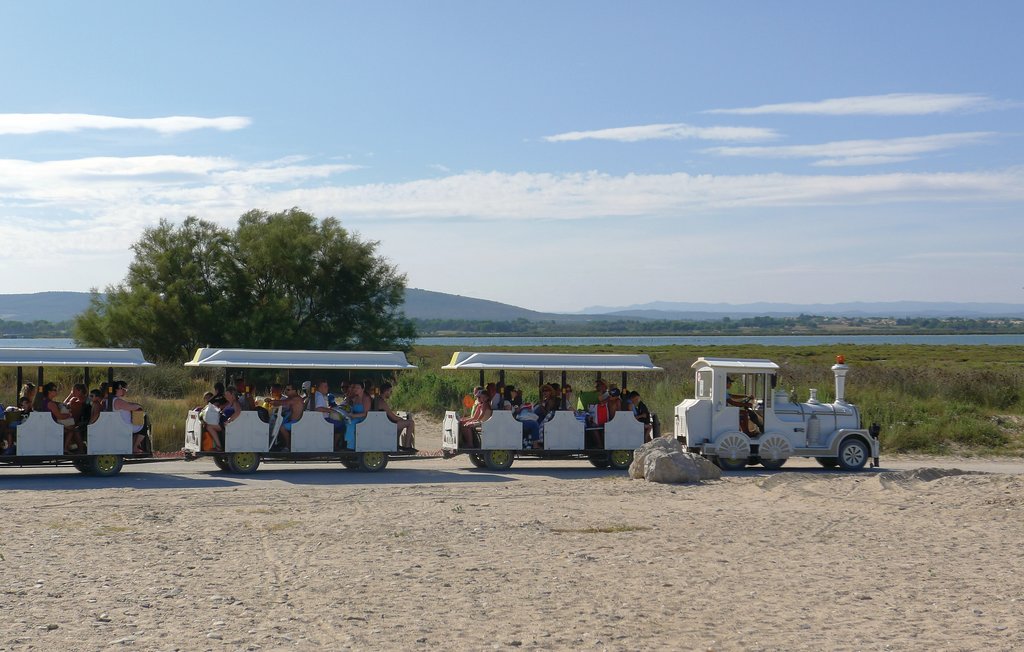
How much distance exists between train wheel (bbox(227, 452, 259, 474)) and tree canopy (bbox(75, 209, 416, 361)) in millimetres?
21411

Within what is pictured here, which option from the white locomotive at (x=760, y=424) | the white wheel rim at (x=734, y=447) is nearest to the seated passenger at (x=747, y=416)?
the white locomotive at (x=760, y=424)

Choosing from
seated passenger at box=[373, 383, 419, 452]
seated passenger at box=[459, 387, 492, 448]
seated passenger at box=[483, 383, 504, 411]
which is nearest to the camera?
seated passenger at box=[373, 383, 419, 452]

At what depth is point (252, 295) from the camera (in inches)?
1727

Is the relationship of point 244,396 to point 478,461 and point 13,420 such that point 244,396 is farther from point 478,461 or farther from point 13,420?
point 478,461

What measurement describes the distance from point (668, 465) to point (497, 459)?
12.9 ft

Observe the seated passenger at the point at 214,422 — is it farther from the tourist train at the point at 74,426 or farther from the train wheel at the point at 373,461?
the train wheel at the point at 373,461

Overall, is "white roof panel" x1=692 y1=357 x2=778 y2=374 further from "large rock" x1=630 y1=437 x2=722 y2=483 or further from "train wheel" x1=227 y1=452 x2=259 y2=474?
"train wheel" x1=227 y1=452 x2=259 y2=474

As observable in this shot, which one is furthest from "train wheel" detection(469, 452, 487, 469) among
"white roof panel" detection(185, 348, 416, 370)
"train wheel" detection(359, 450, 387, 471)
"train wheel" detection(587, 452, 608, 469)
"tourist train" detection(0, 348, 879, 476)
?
"white roof panel" detection(185, 348, 416, 370)

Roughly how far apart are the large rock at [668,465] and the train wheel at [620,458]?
215 centimetres

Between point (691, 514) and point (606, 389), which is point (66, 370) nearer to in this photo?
point (606, 389)

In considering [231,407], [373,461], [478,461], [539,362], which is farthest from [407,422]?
[231,407]

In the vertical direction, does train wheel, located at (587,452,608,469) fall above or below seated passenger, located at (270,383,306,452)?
below

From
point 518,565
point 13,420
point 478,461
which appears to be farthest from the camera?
point 478,461

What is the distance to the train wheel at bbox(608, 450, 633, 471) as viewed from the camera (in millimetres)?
21297
